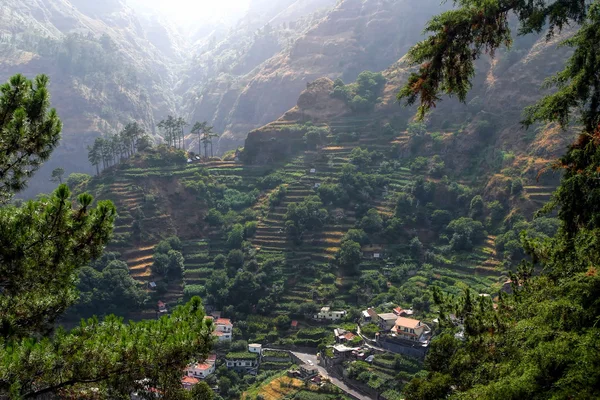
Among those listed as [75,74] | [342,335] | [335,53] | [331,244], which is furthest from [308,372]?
[75,74]

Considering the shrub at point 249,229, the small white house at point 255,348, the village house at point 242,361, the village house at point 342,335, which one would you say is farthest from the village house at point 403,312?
the shrub at point 249,229

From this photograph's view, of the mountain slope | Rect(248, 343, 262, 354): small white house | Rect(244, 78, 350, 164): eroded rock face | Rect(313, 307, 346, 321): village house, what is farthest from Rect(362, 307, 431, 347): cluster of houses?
the mountain slope

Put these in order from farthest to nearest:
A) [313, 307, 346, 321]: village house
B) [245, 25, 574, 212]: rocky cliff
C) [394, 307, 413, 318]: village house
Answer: [245, 25, 574, 212]: rocky cliff < [313, 307, 346, 321]: village house < [394, 307, 413, 318]: village house

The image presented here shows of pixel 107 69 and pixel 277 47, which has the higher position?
pixel 277 47

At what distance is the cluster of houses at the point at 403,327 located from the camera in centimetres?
3334

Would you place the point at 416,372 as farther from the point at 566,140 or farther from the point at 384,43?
the point at 384,43

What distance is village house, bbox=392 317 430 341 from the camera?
109ft

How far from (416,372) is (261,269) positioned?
16614 mm

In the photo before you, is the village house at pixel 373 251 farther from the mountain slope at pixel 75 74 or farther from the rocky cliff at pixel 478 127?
the mountain slope at pixel 75 74

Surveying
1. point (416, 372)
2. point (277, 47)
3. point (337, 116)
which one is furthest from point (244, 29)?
point (416, 372)

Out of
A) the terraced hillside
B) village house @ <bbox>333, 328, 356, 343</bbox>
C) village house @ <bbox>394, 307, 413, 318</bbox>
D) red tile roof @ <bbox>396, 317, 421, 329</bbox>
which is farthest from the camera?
the terraced hillside

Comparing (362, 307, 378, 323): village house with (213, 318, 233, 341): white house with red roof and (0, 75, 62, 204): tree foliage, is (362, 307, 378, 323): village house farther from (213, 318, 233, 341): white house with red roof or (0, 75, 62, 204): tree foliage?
(0, 75, 62, 204): tree foliage

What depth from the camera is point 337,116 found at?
62.8 meters

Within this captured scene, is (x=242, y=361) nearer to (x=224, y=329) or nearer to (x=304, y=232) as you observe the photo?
(x=224, y=329)
